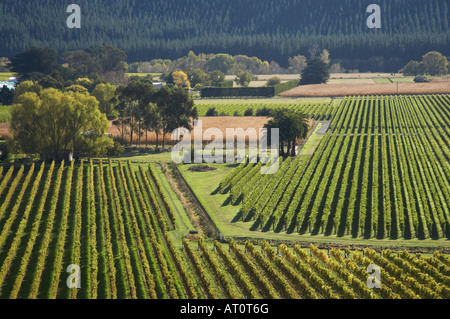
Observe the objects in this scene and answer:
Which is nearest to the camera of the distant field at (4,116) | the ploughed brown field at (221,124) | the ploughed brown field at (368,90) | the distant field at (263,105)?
the ploughed brown field at (221,124)

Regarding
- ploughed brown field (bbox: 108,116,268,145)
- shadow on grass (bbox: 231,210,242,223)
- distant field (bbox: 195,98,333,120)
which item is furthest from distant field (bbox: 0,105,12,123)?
shadow on grass (bbox: 231,210,242,223)

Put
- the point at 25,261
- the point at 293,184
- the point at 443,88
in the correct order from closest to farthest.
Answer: the point at 25,261 → the point at 293,184 → the point at 443,88

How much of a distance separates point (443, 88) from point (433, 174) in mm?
105008

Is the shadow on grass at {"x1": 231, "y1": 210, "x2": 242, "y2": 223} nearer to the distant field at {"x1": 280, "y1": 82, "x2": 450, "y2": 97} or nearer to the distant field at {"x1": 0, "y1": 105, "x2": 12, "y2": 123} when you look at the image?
the distant field at {"x1": 0, "y1": 105, "x2": 12, "y2": 123}

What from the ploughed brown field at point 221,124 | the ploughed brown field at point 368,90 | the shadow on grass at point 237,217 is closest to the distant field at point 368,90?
the ploughed brown field at point 368,90

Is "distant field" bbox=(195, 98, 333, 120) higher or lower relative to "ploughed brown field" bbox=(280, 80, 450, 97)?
lower

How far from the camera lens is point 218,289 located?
4388 centimetres

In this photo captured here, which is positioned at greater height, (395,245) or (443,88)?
(443,88)

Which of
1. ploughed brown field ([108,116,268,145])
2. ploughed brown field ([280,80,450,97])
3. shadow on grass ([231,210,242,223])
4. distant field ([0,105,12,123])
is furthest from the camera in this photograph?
ploughed brown field ([280,80,450,97])

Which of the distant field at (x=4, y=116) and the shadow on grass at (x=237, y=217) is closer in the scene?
the shadow on grass at (x=237, y=217)

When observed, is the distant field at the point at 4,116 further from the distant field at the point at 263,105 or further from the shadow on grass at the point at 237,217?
the shadow on grass at the point at 237,217

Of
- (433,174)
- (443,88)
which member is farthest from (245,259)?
(443,88)

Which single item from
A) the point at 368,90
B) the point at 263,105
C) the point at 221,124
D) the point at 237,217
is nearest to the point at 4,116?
the point at 221,124
